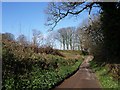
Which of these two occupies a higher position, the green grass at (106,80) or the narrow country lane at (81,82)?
the green grass at (106,80)

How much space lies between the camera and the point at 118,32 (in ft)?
75.9

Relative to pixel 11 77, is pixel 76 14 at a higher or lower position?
higher

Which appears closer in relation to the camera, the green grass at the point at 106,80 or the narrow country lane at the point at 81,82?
the green grass at the point at 106,80

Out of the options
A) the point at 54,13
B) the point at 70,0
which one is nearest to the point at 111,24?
the point at 70,0

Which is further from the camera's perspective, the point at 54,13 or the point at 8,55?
the point at 54,13

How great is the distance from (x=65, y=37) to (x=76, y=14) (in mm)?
72689

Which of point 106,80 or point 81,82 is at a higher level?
point 106,80

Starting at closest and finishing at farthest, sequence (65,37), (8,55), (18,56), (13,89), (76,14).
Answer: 1. (13,89)
2. (8,55)
3. (18,56)
4. (76,14)
5. (65,37)

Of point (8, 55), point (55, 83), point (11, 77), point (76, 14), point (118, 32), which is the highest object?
point (76, 14)

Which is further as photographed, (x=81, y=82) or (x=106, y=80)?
(x=81, y=82)

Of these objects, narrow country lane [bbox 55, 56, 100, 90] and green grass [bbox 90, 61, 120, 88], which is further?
narrow country lane [bbox 55, 56, 100, 90]

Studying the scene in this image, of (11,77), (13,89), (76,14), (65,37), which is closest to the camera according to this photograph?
(13,89)

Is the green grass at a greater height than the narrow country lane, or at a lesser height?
greater

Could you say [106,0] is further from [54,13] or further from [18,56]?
[18,56]
